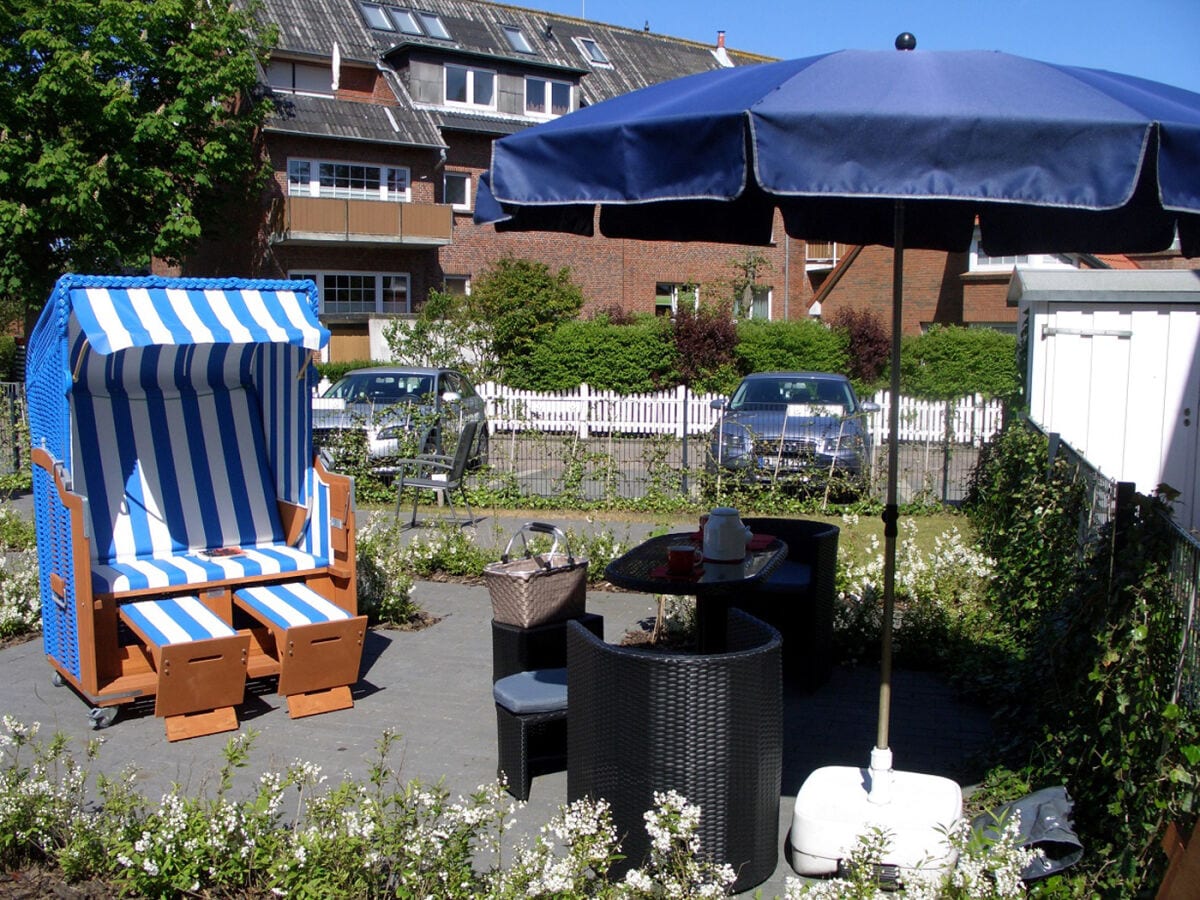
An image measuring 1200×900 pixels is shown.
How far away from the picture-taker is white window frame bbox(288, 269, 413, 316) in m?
32.2

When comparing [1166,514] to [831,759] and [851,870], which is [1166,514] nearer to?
[851,870]

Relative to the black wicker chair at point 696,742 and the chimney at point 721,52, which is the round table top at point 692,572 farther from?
the chimney at point 721,52

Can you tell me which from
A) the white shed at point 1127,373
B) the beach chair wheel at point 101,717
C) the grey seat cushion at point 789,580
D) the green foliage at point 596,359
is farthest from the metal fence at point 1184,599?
the green foliage at point 596,359

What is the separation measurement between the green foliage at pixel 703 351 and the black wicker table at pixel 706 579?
22.3 meters

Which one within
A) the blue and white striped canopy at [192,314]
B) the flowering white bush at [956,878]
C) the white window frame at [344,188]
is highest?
the white window frame at [344,188]

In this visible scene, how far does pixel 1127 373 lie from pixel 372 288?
2600 centimetres

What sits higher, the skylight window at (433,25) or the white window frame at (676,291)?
the skylight window at (433,25)

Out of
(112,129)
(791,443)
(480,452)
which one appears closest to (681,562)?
(791,443)

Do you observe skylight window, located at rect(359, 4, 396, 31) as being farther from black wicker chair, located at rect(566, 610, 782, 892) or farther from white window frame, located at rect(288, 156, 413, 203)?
black wicker chair, located at rect(566, 610, 782, 892)

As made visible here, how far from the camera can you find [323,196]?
32.2 meters

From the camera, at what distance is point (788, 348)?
29109mm

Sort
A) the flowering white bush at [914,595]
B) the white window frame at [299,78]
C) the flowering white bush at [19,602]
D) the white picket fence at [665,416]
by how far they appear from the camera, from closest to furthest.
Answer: the flowering white bush at [914,595]
the flowering white bush at [19,602]
the white picket fence at [665,416]
the white window frame at [299,78]

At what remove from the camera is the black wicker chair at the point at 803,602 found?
252 inches

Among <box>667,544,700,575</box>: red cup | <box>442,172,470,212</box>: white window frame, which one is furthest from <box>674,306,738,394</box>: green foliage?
<box>667,544,700,575</box>: red cup
